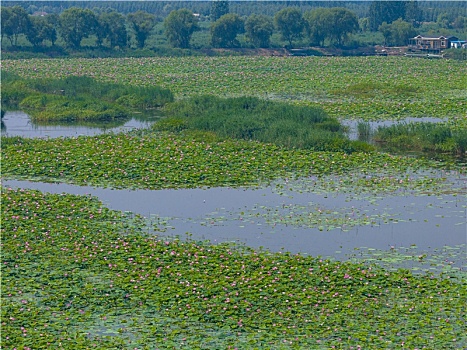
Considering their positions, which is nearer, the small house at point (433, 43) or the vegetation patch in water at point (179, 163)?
the vegetation patch in water at point (179, 163)

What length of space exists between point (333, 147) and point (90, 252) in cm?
1096

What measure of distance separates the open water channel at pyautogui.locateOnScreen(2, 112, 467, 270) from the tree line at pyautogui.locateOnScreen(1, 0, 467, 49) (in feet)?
171

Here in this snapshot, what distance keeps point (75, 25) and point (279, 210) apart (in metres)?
56.9

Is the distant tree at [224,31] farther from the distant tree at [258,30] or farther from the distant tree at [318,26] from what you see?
the distant tree at [318,26]

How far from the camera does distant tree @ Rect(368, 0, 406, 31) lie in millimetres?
99125

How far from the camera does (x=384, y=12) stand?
3981 inches

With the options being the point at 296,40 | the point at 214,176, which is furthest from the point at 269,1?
the point at 214,176

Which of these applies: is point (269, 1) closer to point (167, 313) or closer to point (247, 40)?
point (247, 40)

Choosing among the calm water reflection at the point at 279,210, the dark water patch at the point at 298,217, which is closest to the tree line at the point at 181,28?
the calm water reflection at the point at 279,210

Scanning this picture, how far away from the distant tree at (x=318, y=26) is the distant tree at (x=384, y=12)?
70.4 feet

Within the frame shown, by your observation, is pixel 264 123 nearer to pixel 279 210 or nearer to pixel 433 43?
pixel 279 210

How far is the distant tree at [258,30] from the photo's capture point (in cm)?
7525

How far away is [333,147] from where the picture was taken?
77.7 ft

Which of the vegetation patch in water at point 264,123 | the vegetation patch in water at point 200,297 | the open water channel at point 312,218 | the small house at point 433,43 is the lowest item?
the small house at point 433,43
